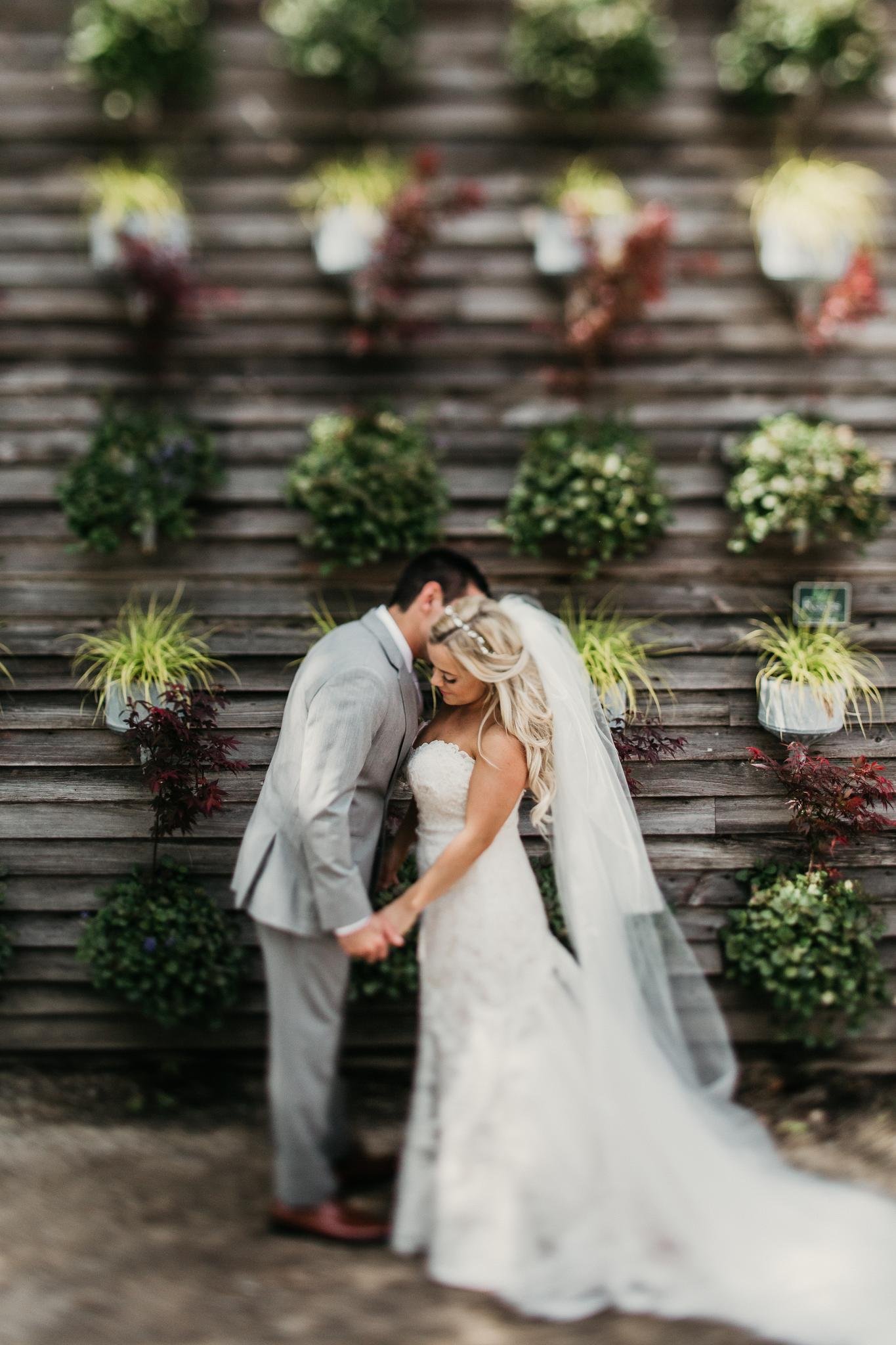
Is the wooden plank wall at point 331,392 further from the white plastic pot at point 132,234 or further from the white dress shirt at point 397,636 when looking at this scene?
the white dress shirt at point 397,636

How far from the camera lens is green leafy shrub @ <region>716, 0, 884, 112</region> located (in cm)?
410

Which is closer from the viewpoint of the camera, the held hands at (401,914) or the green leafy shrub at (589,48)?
the held hands at (401,914)

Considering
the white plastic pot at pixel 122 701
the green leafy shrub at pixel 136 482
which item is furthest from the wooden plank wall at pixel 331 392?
the white plastic pot at pixel 122 701

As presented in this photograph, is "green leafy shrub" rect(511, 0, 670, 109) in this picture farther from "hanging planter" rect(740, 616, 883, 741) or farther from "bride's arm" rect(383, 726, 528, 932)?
"bride's arm" rect(383, 726, 528, 932)

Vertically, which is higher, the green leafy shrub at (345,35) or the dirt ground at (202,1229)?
the green leafy shrub at (345,35)

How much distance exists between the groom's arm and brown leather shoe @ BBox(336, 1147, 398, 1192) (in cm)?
92

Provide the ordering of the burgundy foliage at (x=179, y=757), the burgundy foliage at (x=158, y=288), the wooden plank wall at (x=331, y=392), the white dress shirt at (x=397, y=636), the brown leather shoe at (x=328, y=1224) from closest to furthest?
1. the brown leather shoe at (x=328, y=1224)
2. the white dress shirt at (x=397, y=636)
3. the burgundy foliage at (x=179, y=757)
4. the wooden plank wall at (x=331, y=392)
5. the burgundy foliage at (x=158, y=288)

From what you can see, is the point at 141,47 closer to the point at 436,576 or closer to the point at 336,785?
the point at 436,576

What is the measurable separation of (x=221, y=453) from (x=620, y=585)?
175cm

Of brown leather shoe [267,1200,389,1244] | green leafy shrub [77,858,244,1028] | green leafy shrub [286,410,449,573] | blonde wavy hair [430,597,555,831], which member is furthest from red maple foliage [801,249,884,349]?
brown leather shoe [267,1200,389,1244]

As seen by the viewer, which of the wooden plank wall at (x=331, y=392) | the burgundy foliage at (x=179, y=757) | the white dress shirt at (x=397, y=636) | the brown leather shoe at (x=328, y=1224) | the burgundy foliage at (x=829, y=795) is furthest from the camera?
the wooden plank wall at (x=331, y=392)

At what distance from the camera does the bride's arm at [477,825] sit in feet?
9.55

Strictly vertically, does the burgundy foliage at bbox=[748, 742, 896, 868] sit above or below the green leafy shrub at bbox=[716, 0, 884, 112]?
below

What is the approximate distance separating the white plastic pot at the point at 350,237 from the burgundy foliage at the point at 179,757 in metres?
1.87
